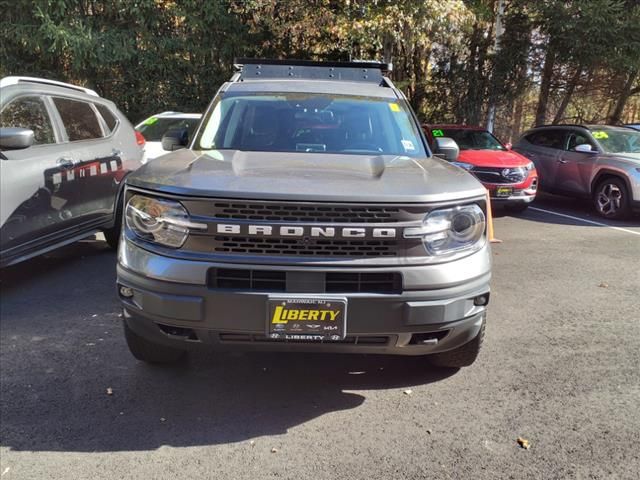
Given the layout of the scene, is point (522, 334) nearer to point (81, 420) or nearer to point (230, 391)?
point (230, 391)

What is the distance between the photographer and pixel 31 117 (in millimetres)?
4984

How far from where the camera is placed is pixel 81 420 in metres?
2.96

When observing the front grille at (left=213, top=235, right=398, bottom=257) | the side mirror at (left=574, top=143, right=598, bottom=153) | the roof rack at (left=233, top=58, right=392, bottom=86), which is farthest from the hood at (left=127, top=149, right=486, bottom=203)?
the side mirror at (left=574, top=143, right=598, bottom=153)

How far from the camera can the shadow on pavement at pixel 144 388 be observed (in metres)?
2.86

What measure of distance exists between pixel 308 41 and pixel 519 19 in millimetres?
5822

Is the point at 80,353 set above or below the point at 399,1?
below

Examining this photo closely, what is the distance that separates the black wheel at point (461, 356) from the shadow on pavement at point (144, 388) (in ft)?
0.37

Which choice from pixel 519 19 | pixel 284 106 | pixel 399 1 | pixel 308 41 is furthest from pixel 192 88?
pixel 284 106

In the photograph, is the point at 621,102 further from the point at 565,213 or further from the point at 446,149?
the point at 446,149

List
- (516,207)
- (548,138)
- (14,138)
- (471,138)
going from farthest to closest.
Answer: (548,138) < (471,138) < (516,207) < (14,138)

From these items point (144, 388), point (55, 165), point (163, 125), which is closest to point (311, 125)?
point (144, 388)

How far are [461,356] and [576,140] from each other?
8.45 metres

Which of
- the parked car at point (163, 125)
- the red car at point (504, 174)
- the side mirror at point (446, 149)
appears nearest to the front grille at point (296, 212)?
the side mirror at point (446, 149)

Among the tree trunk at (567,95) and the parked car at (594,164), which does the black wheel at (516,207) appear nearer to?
the parked car at (594,164)
